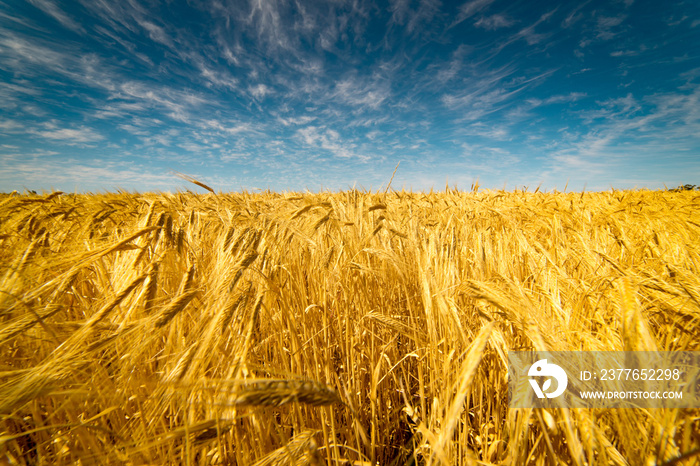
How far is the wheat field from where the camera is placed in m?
0.64

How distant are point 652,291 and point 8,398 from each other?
1868 millimetres

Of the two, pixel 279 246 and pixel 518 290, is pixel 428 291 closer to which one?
pixel 518 290

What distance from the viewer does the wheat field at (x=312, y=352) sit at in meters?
0.64

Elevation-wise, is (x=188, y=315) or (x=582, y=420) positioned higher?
(x=582, y=420)

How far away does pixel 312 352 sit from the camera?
1416 mm

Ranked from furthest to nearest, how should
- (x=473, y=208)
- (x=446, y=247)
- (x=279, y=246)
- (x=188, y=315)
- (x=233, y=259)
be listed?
(x=473, y=208) → (x=279, y=246) → (x=446, y=247) → (x=188, y=315) → (x=233, y=259)

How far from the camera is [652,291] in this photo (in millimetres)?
955

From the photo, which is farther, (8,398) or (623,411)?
(623,411)

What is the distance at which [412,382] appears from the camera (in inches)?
61.8

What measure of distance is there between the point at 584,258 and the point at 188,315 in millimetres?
2370

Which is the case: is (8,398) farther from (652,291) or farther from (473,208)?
(473,208)

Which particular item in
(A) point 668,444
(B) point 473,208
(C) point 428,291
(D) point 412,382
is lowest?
(D) point 412,382

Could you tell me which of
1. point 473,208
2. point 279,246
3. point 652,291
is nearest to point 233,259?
point 279,246

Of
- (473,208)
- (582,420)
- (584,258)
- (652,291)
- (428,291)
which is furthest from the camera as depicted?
(473,208)
